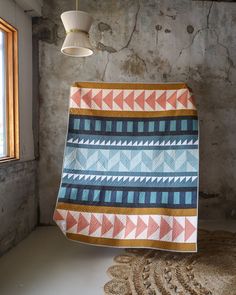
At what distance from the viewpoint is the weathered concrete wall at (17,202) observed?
2.65 meters

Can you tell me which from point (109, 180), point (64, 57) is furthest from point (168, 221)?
point (64, 57)

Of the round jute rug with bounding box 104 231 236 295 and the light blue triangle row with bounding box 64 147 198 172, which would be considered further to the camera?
the light blue triangle row with bounding box 64 147 198 172

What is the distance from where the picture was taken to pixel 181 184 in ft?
8.46

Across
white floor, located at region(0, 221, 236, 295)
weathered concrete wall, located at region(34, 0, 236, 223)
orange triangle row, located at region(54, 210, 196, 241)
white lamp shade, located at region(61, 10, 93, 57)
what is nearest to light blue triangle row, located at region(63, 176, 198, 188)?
orange triangle row, located at region(54, 210, 196, 241)

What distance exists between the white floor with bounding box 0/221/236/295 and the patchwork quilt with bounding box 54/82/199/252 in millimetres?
188

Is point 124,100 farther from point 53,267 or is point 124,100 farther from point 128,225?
point 53,267

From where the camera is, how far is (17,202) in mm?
2920

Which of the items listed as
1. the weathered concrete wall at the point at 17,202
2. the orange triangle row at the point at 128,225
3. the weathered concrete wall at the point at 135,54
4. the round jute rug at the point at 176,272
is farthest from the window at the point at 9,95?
the round jute rug at the point at 176,272

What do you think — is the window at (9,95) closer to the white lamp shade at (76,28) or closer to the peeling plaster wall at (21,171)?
the peeling plaster wall at (21,171)

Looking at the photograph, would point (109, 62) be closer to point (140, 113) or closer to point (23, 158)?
point (140, 113)

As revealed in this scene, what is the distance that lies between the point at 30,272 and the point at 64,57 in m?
2.26

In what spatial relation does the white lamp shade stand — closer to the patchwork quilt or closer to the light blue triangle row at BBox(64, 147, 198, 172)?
the patchwork quilt

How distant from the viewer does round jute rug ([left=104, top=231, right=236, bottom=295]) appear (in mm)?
2035

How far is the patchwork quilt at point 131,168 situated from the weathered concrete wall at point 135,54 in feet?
2.31
